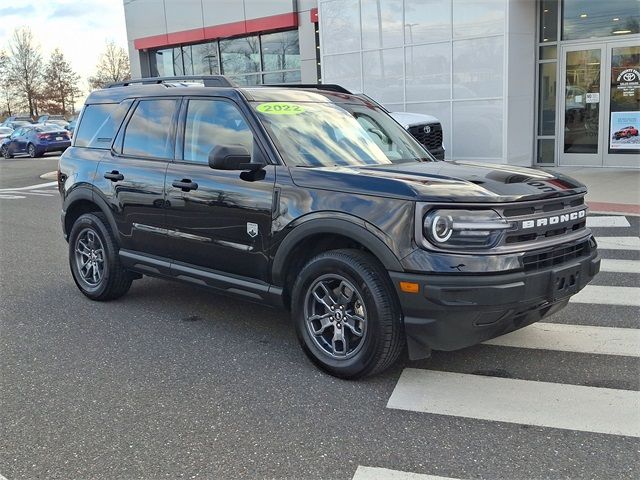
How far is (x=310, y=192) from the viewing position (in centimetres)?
414

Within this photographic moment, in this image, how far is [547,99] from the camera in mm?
15000

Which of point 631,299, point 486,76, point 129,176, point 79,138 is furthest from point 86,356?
point 486,76

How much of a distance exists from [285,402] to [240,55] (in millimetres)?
19955

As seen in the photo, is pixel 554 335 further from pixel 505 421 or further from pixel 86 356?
pixel 86 356

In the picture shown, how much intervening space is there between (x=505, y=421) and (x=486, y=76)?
Result: 12450 millimetres

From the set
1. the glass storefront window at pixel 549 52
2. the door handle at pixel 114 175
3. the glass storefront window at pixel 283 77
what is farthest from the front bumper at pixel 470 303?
the glass storefront window at pixel 283 77

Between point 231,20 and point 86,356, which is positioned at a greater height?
point 231,20

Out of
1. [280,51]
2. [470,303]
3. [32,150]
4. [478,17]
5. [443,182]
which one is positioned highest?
[280,51]

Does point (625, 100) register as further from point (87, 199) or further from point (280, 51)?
point (87, 199)

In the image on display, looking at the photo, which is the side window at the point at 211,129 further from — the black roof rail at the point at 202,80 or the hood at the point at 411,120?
the hood at the point at 411,120

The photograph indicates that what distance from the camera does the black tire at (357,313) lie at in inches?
150

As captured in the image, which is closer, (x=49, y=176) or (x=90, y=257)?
(x=90, y=257)

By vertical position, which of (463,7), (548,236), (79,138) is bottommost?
(548,236)

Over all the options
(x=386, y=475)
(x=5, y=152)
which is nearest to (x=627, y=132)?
(x=386, y=475)
